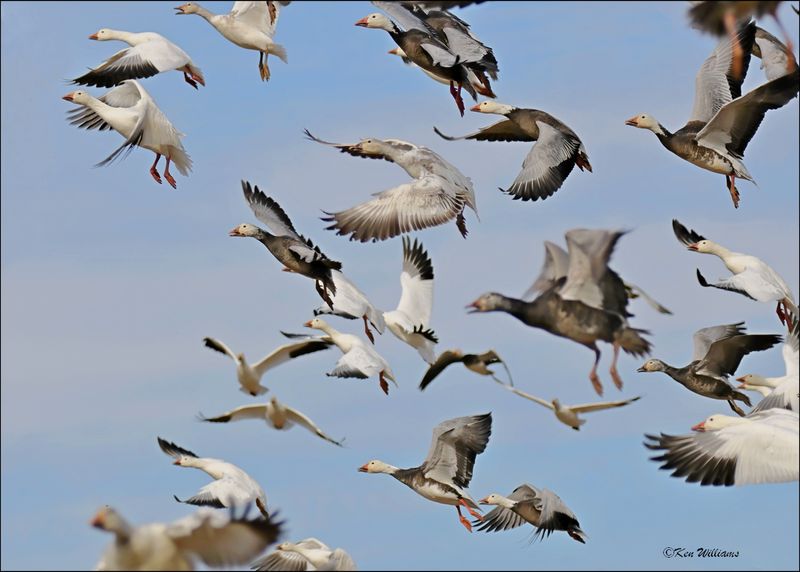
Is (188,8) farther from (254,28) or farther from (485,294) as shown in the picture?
(485,294)

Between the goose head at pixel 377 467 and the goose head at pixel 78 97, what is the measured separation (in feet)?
16.4

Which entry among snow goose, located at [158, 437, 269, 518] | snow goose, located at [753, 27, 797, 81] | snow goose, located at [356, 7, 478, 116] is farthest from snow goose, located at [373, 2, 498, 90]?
snow goose, located at [158, 437, 269, 518]

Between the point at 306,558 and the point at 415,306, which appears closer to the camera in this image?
the point at 306,558

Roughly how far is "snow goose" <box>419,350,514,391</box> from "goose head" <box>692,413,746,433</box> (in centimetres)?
180

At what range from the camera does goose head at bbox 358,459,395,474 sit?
18891mm

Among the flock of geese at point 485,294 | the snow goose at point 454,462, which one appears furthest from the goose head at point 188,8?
the snow goose at point 454,462

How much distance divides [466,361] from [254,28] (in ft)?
17.5

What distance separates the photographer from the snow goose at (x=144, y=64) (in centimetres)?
1895

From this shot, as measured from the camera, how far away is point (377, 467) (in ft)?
62.7

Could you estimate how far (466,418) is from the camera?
17531mm

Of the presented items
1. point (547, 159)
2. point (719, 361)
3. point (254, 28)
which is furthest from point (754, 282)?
point (254, 28)

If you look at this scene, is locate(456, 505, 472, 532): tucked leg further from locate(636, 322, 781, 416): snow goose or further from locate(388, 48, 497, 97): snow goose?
locate(388, 48, 497, 97): snow goose

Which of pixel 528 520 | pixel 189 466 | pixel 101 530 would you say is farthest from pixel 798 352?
pixel 101 530

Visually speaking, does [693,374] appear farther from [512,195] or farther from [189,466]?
[189,466]
